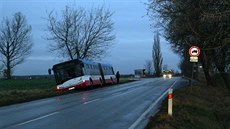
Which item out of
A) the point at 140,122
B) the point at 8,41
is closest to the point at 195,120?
the point at 140,122

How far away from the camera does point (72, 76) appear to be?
4034cm

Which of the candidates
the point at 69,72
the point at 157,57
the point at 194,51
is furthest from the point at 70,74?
the point at 157,57

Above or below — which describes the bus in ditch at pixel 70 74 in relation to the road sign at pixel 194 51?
below

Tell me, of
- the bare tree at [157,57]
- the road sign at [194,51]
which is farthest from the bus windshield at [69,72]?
the bare tree at [157,57]

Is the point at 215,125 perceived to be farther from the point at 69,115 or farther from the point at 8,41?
the point at 8,41

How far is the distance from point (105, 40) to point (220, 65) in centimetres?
2243

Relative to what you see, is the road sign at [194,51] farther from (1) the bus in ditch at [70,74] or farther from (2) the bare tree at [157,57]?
(2) the bare tree at [157,57]

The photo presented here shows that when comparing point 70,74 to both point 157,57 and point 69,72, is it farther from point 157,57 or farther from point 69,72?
point 157,57

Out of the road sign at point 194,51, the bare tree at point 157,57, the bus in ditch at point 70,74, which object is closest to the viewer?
the road sign at point 194,51

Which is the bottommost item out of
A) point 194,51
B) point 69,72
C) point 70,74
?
point 70,74

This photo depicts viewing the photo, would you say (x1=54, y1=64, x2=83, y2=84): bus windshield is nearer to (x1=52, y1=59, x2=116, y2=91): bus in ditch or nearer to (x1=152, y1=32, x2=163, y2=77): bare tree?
(x1=52, y1=59, x2=116, y2=91): bus in ditch

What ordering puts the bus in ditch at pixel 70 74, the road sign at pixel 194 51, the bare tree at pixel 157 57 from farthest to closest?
the bare tree at pixel 157 57 → the bus in ditch at pixel 70 74 → the road sign at pixel 194 51

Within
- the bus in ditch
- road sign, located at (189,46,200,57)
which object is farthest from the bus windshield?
road sign, located at (189,46,200,57)

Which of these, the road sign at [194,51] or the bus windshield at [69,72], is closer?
the road sign at [194,51]
